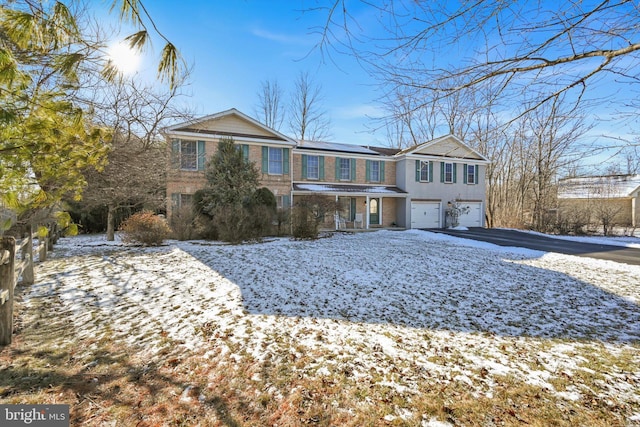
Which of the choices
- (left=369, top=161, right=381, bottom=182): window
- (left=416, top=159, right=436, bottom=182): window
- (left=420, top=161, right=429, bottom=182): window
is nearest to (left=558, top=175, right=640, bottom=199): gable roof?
(left=416, top=159, right=436, bottom=182): window

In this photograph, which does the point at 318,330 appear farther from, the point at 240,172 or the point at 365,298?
the point at 240,172

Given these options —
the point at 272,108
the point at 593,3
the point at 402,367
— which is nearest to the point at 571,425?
the point at 402,367

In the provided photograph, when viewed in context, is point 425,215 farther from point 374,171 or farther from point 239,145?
point 239,145

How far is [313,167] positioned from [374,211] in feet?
17.8

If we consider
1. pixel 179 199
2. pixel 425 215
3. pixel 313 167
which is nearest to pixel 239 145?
pixel 179 199

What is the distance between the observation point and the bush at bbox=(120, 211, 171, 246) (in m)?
10.0

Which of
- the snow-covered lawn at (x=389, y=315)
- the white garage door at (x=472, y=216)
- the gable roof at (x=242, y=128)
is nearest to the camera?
the snow-covered lawn at (x=389, y=315)

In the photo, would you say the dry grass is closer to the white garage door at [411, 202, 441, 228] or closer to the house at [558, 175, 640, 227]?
the white garage door at [411, 202, 441, 228]

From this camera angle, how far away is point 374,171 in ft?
67.8

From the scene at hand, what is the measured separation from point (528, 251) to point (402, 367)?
10794mm

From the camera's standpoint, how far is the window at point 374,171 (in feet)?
67.4

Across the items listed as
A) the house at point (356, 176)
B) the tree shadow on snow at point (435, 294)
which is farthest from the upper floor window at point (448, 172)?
the tree shadow on snow at point (435, 294)

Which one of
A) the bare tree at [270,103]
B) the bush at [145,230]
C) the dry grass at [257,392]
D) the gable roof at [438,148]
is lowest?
the dry grass at [257,392]

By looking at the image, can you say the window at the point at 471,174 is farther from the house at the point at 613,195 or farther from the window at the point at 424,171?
the house at the point at 613,195
